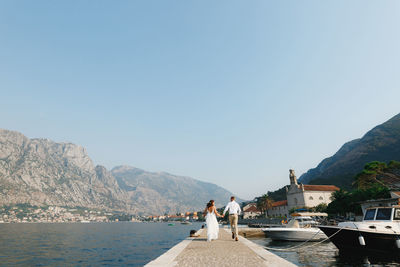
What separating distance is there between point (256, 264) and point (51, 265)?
24136 millimetres

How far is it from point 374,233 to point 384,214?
8.21 feet

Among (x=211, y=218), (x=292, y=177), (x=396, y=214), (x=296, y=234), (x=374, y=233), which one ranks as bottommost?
(x=296, y=234)

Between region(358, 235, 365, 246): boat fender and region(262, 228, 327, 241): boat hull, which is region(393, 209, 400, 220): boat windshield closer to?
region(358, 235, 365, 246): boat fender

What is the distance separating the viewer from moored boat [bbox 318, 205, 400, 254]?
55.2 feet

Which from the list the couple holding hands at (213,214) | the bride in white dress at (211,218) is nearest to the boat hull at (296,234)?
the couple holding hands at (213,214)

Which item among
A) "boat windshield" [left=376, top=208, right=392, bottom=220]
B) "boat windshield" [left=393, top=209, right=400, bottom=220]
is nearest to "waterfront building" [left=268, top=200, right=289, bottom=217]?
"boat windshield" [left=376, top=208, right=392, bottom=220]

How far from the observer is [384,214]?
18.8m

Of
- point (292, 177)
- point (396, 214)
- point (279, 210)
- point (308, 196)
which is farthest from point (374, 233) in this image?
point (279, 210)

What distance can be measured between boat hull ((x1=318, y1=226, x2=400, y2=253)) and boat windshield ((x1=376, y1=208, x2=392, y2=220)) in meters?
2.03

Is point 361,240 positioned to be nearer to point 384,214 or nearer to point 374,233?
point 374,233

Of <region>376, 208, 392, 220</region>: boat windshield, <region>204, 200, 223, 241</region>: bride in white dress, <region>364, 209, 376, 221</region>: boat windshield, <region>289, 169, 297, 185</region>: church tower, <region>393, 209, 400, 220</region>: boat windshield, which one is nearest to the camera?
<region>204, 200, 223, 241</region>: bride in white dress

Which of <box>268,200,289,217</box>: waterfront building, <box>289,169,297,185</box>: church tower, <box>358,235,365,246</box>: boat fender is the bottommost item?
<box>358,235,365,246</box>: boat fender

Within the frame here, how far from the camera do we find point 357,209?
61.5 metres

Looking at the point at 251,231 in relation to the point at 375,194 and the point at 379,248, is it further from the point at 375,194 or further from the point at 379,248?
the point at 375,194
